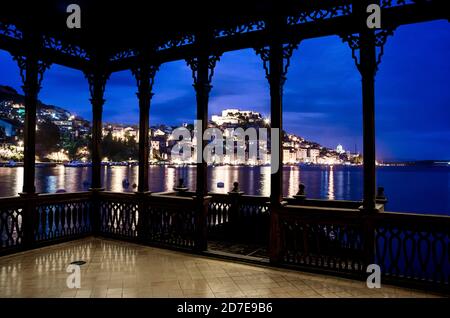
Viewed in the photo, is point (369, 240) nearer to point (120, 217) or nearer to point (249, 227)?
point (249, 227)

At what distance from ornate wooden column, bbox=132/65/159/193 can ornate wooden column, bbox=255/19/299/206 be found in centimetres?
287

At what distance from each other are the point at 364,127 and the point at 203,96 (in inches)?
123

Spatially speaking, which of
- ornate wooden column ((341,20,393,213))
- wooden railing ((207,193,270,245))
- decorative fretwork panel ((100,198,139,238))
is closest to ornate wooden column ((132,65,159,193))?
decorative fretwork panel ((100,198,139,238))

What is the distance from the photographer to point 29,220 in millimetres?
6820

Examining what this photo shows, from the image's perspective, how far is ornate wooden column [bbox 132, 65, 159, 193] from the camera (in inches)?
297

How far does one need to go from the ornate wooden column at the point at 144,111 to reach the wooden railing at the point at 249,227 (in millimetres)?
484

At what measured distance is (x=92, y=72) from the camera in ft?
27.1

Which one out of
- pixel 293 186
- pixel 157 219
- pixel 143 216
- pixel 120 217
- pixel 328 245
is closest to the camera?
pixel 328 245

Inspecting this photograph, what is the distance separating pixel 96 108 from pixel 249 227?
16.5ft

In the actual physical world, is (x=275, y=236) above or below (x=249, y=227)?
above

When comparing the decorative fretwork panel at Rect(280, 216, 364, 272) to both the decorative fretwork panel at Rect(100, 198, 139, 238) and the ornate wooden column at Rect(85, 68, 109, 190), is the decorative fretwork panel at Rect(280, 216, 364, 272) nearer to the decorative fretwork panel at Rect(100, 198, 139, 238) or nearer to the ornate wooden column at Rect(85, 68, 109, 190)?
the decorative fretwork panel at Rect(100, 198, 139, 238)

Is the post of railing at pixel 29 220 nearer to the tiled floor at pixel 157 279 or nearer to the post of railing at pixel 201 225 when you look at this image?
the tiled floor at pixel 157 279

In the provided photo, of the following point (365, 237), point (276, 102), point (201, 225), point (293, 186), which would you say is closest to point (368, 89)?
point (276, 102)
